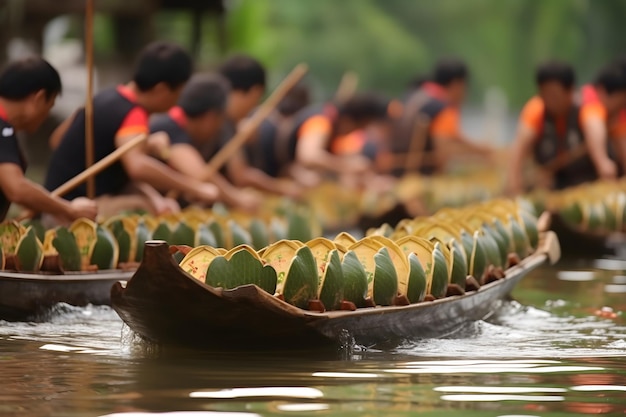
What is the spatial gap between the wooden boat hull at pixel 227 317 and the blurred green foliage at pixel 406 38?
26.4 meters

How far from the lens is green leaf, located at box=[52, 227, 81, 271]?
7236 mm

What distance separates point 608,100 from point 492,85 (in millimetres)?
21017

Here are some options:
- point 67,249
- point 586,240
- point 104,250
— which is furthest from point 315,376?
point 586,240

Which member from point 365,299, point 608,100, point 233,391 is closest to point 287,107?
point 608,100

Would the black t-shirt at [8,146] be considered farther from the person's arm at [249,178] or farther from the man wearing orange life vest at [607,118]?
the man wearing orange life vest at [607,118]

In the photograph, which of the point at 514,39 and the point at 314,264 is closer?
the point at 314,264

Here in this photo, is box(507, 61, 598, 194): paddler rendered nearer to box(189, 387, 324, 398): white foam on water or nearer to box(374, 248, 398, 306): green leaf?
box(374, 248, 398, 306): green leaf

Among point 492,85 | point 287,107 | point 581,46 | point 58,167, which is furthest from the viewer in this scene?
point 492,85

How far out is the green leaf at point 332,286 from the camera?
231 inches

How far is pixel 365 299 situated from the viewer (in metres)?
6.04

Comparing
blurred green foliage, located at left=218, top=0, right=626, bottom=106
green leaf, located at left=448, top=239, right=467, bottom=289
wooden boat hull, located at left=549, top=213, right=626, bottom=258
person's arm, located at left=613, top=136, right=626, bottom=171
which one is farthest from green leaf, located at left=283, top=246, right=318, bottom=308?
blurred green foliage, located at left=218, top=0, right=626, bottom=106

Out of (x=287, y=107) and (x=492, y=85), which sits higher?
(x=492, y=85)

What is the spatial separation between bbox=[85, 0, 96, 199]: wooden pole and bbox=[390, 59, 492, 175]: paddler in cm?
800

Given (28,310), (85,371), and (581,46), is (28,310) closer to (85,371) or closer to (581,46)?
(85,371)
